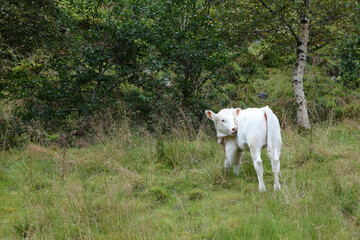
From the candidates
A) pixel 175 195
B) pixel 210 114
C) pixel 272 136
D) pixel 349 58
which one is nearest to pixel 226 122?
pixel 210 114

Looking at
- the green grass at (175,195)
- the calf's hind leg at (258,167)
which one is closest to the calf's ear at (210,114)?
the green grass at (175,195)

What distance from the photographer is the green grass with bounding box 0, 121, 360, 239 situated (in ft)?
14.1

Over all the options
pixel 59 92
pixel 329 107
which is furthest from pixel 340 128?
pixel 59 92

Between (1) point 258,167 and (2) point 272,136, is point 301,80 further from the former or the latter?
(1) point 258,167

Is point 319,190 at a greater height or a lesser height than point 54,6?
lesser

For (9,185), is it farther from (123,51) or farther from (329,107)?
(329,107)

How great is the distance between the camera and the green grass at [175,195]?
4.30m

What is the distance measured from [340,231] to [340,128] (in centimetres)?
749

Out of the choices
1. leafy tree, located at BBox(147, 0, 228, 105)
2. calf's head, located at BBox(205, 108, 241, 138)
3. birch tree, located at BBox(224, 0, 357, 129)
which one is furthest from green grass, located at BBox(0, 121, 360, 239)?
birch tree, located at BBox(224, 0, 357, 129)

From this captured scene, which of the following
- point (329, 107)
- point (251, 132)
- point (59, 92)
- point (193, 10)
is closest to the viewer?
point (251, 132)

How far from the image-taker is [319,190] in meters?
5.12

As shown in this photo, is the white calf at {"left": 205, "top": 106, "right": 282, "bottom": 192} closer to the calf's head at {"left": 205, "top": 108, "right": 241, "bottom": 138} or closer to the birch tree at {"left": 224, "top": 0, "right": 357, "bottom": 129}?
the calf's head at {"left": 205, "top": 108, "right": 241, "bottom": 138}

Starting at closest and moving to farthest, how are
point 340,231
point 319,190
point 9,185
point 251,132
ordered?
point 340,231 → point 319,190 → point 251,132 → point 9,185

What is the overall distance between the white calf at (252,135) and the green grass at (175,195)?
349mm
